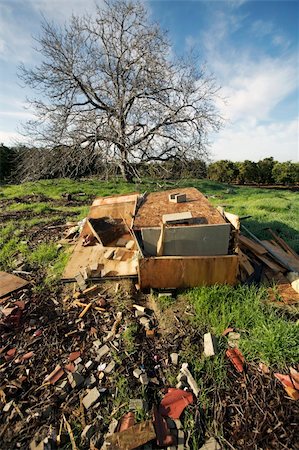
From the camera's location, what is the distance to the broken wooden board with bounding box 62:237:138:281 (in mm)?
3443

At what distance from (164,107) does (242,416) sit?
45.1 feet

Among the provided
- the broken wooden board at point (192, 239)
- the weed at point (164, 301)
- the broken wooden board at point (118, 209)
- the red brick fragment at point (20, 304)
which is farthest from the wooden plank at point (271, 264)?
the red brick fragment at point (20, 304)

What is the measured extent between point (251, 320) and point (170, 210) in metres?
1.70

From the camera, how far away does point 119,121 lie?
12.6m

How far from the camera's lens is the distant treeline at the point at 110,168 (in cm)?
1227

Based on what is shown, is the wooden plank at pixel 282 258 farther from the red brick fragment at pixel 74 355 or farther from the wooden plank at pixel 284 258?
the red brick fragment at pixel 74 355

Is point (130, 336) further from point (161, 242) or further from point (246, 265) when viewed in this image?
point (246, 265)

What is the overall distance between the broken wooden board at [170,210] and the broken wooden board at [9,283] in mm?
1898

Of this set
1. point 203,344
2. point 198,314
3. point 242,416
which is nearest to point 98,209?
Result: point 198,314

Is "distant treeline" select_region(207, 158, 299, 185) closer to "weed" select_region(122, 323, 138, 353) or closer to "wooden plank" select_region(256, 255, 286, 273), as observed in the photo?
"wooden plank" select_region(256, 255, 286, 273)

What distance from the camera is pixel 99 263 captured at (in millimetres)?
3654

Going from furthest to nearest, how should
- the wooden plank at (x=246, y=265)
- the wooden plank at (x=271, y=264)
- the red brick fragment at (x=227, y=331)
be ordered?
the wooden plank at (x=271, y=264), the wooden plank at (x=246, y=265), the red brick fragment at (x=227, y=331)

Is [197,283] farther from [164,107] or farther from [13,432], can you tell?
[164,107]

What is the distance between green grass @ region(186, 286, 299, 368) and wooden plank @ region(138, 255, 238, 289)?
12 centimetres
